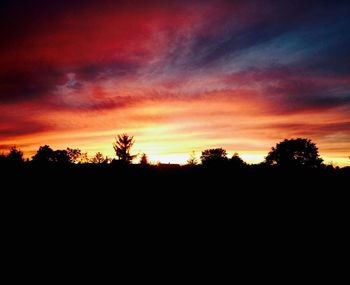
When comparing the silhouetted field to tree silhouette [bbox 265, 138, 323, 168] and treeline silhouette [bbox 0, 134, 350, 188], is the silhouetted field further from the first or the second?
tree silhouette [bbox 265, 138, 323, 168]

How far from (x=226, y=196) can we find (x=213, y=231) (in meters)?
1.45

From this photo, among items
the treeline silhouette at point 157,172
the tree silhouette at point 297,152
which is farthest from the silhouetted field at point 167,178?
→ the tree silhouette at point 297,152

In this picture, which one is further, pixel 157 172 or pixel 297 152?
pixel 297 152

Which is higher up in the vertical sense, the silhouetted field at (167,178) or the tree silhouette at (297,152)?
the tree silhouette at (297,152)

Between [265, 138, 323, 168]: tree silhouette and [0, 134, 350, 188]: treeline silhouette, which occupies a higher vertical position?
[265, 138, 323, 168]: tree silhouette

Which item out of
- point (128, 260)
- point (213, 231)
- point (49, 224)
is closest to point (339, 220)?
point (213, 231)

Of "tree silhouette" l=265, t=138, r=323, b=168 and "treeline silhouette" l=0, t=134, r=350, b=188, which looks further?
"tree silhouette" l=265, t=138, r=323, b=168

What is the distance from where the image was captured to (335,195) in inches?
351

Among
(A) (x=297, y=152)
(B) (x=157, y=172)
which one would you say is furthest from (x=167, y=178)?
(A) (x=297, y=152)

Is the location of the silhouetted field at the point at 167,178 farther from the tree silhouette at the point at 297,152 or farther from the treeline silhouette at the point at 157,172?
the tree silhouette at the point at 297,152

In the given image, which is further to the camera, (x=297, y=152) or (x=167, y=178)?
(x=297, y=152)

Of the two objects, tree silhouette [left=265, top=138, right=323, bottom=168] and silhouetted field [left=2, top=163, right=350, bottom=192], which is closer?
silhouetted field [left=2, top=163, right=350, bottom=192]

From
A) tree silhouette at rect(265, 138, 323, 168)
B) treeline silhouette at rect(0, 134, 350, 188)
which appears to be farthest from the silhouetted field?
tree silhouette at rect(265, 138, 323, 168)

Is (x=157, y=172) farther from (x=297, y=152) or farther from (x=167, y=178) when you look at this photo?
(x=297, y=152)
